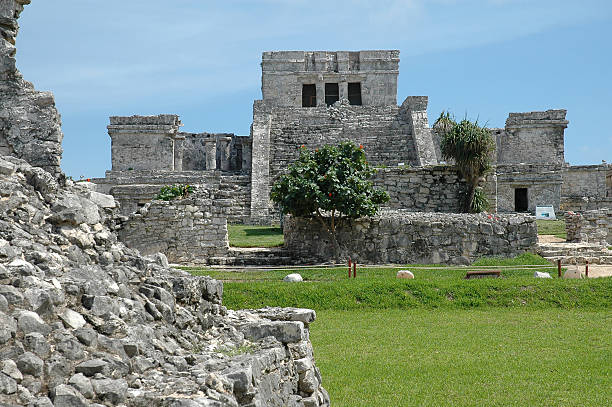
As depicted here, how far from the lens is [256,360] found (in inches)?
152

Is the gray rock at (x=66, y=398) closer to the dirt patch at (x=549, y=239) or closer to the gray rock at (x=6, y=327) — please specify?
the gray rock at (x=6, y=327)

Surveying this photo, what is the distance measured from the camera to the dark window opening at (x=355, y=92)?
33656 millimetres

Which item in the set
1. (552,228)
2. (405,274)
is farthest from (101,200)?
(552,228)

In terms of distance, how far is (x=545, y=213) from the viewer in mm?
22750

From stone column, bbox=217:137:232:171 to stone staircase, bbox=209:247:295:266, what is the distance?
57.2 ft

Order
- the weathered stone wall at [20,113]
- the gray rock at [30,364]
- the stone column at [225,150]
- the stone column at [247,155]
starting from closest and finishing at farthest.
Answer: the gray rock at [30,364] < the weathered stone wall at [20,113] < the stone column at [247,155] < the stone column at [225,150]

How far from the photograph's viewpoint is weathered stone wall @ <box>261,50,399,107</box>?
3297 cm

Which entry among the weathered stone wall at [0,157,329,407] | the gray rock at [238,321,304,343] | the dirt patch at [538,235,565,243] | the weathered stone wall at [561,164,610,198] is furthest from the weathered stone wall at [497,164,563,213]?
the gray rock at [238,321,304,343]

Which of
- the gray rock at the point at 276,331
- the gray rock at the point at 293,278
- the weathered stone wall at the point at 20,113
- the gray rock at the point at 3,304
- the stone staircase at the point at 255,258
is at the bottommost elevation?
the gray rock at the point at 293,278

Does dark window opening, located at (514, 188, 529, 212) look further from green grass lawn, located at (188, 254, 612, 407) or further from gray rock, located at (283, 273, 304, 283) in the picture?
gray rock, located at (283, 273, 304, 283)

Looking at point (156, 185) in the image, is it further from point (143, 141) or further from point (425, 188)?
point (425, 188)

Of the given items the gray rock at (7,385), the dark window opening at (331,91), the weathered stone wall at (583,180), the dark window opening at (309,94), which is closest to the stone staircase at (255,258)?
the gray rock at (7,385)

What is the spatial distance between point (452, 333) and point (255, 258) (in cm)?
605

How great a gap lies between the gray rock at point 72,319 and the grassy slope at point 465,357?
2750 mm
